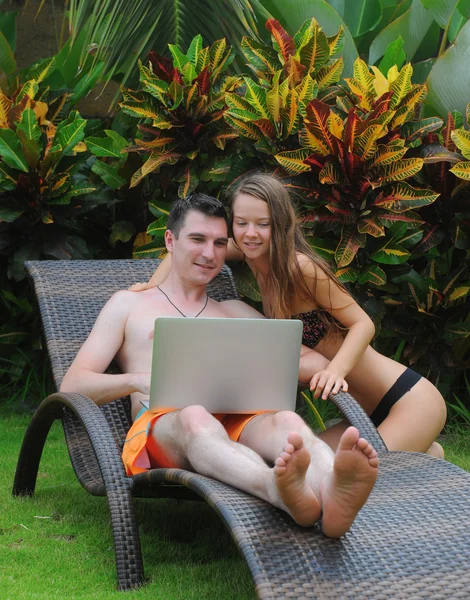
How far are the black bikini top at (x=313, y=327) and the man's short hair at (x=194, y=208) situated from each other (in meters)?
0.55

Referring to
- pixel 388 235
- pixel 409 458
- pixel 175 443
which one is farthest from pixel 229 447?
pixel 388 235

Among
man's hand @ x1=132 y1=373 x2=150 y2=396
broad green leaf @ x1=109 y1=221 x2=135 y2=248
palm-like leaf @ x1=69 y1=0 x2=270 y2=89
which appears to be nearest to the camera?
man's hand @ x1=132 y1=373 x2=150 y2=396

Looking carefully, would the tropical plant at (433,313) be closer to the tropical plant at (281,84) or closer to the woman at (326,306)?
the tropical plant at (281,84)

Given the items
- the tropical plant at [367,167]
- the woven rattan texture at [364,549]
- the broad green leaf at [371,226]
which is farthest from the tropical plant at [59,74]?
the woven rattan texture at [364,549]

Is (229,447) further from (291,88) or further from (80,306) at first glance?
(291,88)

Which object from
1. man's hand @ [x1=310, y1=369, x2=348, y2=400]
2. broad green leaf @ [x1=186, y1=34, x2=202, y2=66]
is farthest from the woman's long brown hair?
broad green leaf @ [x1=186, y1=34, x2=202, y2=66]

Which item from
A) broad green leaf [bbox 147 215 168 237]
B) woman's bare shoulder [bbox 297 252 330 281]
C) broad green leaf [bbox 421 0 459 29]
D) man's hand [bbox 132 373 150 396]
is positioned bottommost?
man's hand [bbox 132 373 150 396]

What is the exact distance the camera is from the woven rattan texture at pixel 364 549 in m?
2.19

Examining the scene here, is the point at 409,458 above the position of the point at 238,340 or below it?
below

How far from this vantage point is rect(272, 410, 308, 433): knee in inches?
110

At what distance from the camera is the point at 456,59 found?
16.6ft

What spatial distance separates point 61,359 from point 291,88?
A: 6.34 feet

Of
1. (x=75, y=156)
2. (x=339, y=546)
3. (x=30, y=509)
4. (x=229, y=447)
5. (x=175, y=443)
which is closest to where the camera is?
(x=339, y=546)

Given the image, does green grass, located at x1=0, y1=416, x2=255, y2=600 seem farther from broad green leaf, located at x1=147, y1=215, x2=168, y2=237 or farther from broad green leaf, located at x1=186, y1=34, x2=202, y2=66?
broad green leaf, located at x1=186, y1=34, x2=202, y2=66
